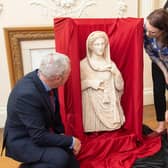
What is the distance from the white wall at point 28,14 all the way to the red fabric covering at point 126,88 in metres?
0.71

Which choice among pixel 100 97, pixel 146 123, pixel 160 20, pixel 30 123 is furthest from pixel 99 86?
pixel 146 123

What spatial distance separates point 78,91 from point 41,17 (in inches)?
40.3

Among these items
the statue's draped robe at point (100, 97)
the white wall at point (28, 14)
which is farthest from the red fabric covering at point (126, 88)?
the white wall at point (28, 14)

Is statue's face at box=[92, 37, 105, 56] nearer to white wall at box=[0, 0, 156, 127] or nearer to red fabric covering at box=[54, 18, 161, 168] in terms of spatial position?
red fabric covering at box=[54, 18, 161, 168]

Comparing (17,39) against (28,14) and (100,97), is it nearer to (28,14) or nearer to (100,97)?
(28,14)

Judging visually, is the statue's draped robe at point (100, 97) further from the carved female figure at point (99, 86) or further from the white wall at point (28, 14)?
the white wall at point (28, 14)

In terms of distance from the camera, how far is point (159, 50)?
6.63ft

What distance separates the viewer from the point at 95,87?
2.03m

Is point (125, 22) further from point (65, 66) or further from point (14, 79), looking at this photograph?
point (14, 79)

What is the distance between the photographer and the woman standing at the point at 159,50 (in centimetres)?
181

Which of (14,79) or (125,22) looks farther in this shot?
(14,79)

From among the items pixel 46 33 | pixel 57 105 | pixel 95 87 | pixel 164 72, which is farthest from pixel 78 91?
pixel 46 33

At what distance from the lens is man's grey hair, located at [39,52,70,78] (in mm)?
1389

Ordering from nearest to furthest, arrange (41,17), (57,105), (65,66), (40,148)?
1. (65,66)
2. (40,148)
3. (57,105)
4. (41,17)
